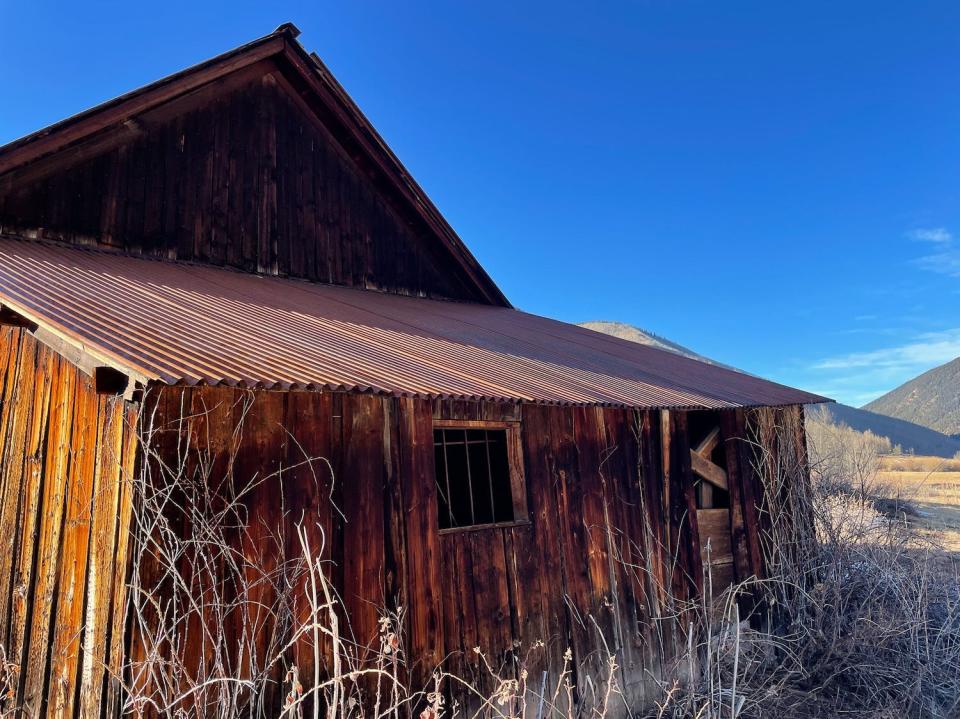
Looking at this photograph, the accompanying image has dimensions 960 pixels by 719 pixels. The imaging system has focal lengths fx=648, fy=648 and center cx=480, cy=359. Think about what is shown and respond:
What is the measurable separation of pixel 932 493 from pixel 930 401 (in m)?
77.6

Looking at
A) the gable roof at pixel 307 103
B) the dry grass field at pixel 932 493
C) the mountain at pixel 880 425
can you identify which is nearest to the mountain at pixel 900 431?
the mountain at pixel 880 425

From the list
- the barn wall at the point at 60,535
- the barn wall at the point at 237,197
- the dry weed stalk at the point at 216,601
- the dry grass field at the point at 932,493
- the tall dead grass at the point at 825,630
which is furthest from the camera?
the dry grass field at the point at 932,493

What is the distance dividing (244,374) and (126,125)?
196 inches

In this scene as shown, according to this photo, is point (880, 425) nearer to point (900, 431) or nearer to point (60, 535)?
point (900, 431)

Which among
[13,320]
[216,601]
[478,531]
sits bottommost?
[216,601]

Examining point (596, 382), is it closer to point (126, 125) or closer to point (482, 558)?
point (482, 558)

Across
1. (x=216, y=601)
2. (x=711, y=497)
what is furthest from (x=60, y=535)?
(x=711, y=497)

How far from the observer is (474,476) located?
5.79 meters

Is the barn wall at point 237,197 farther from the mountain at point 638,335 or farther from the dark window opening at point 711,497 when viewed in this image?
the mountain at point 638,335

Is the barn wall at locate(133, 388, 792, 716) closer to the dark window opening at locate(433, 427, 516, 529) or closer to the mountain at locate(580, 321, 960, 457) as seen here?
the dark window opening at locate(433, 427, 516, 529)

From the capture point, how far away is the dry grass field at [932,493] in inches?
644

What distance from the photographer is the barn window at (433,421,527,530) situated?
529 cm

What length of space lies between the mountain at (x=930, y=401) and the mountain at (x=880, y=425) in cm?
555

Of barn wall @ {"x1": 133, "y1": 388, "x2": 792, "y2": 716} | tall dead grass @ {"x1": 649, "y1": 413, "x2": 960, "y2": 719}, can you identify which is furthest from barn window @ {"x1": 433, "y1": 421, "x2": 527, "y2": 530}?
tall dead grass @ {"x1": 649, "y1": 413, "x2": 960, "y2": 719}
